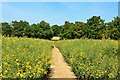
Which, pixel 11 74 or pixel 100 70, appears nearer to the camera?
pixel 11 74

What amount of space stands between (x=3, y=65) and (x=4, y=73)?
14.6 inches

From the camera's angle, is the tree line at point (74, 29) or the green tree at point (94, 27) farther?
the green tree at point (94, 27)

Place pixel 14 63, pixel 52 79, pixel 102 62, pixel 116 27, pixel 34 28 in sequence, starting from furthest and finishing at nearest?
1. pixel 34 28
2. pixel 116 27
3. pixel 52 79
4. pixel 102 62
5. pixel 14 63

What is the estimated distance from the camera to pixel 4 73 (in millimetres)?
7508

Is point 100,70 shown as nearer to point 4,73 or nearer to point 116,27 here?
point 4,73

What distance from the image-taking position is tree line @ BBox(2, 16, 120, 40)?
225 ft

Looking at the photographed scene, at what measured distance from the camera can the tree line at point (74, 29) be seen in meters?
68.5

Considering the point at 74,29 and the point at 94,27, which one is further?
the point at 74,29

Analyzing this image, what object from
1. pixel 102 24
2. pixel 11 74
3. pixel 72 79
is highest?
pixel 102 24

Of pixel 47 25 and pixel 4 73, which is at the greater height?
pixel 47 25

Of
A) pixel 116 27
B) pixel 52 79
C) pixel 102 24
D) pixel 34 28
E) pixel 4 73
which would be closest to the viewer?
pixel 4 73

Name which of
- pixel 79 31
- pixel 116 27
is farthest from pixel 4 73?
pixel 79 31

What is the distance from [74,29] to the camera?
265 feet

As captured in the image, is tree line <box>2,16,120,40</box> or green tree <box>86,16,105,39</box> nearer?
tree line <box>2,16,120,40</box>
